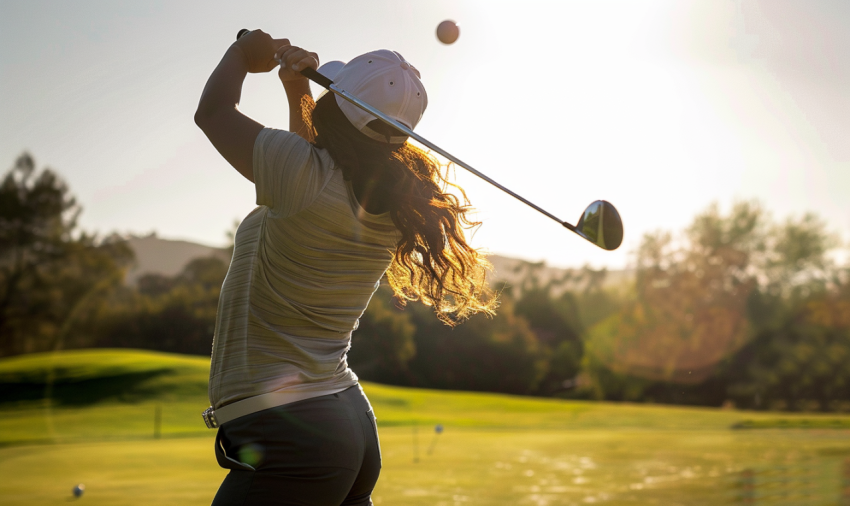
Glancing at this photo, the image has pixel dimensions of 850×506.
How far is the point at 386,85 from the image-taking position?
1.54 metres

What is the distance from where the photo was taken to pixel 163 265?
3825cm

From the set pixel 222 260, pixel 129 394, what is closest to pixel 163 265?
pixel 222 260

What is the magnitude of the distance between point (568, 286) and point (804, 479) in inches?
1428

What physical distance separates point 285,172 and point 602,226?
0.86m

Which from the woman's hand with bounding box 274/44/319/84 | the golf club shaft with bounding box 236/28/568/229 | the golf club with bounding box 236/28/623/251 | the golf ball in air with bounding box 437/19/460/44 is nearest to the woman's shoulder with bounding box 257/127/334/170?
the golf club shaft with bounding box 236/28/568/229

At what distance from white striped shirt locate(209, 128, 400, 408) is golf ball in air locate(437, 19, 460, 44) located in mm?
2432

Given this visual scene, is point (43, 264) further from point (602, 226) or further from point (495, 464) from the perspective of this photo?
A: point (602, 226)

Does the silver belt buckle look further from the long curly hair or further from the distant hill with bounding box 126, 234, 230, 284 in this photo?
the distant hill with bounding box 126, 234, 230, 284

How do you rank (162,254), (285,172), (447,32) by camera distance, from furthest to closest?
(162,254) → (447,32) → (285,172)

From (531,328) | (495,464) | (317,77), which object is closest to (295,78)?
(317,77)

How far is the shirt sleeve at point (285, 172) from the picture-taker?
1.30 m

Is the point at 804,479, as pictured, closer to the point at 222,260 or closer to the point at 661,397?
the point at 661,397

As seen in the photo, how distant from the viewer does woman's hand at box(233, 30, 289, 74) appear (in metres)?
1.52

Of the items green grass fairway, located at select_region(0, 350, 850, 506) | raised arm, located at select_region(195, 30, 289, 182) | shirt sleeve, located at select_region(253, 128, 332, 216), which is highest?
raised arm, located at select_region(195, 30, 289, 182)
